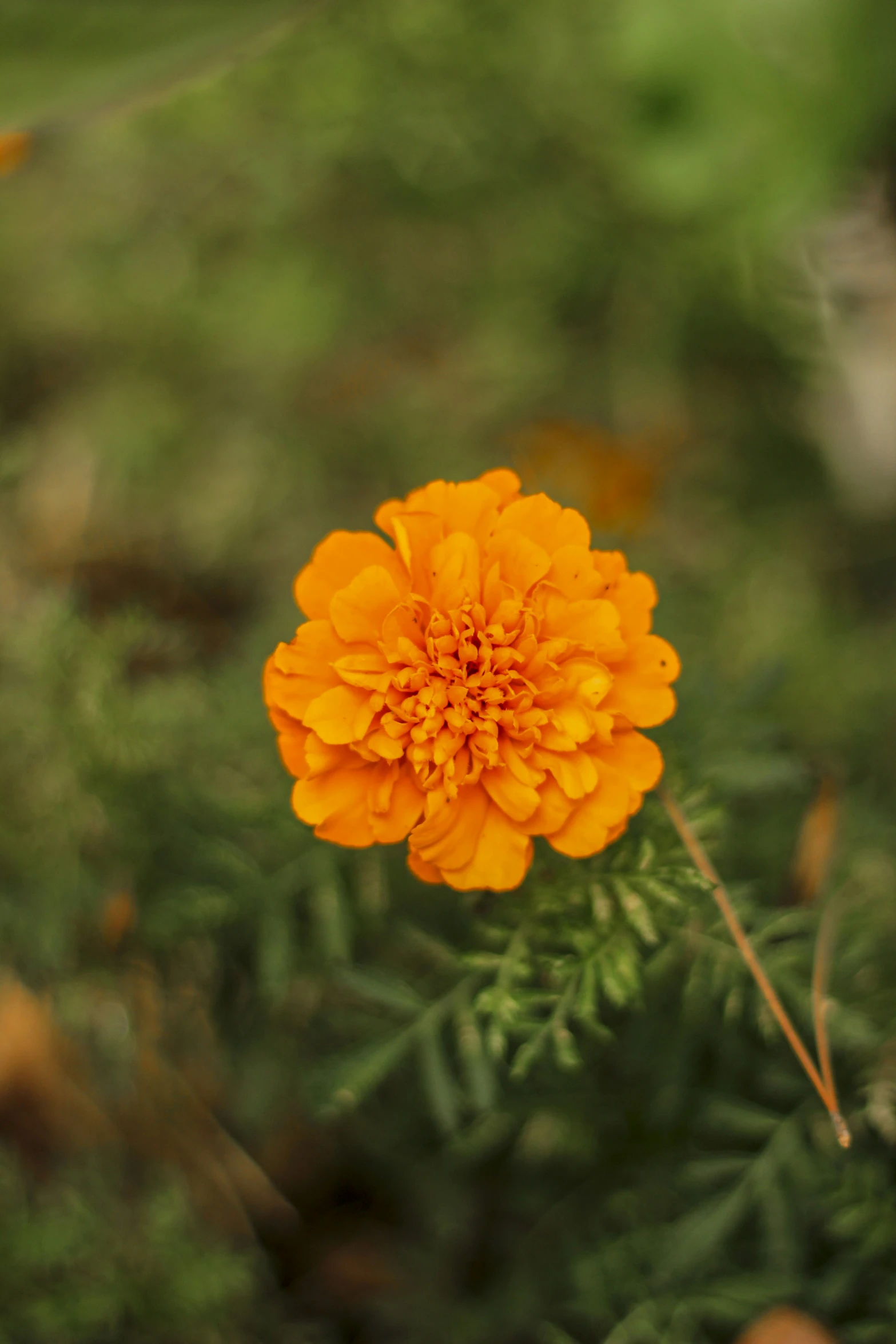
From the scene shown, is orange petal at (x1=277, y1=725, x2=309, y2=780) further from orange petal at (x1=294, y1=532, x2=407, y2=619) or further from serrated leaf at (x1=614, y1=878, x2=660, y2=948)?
serrated leaf at (x1=614, y1=878, x2=660, y2=948)

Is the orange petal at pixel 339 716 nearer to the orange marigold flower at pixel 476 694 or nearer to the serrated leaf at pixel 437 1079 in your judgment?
the orange marigold flower at pixel 476 694

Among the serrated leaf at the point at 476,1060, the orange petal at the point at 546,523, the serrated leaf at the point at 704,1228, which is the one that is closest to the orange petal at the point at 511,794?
the orange petal at the point at 546,523

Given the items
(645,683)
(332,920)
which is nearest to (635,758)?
(645,683)

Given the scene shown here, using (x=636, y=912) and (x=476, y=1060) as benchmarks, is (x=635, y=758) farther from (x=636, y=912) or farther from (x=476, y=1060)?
(x=476, y=1060)

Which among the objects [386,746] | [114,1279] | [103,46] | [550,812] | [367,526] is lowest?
[114,1279]

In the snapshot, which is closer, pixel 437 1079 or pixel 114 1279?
pixel 437 1079

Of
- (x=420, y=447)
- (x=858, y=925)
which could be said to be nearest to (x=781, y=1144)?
(x=858, y=925)
